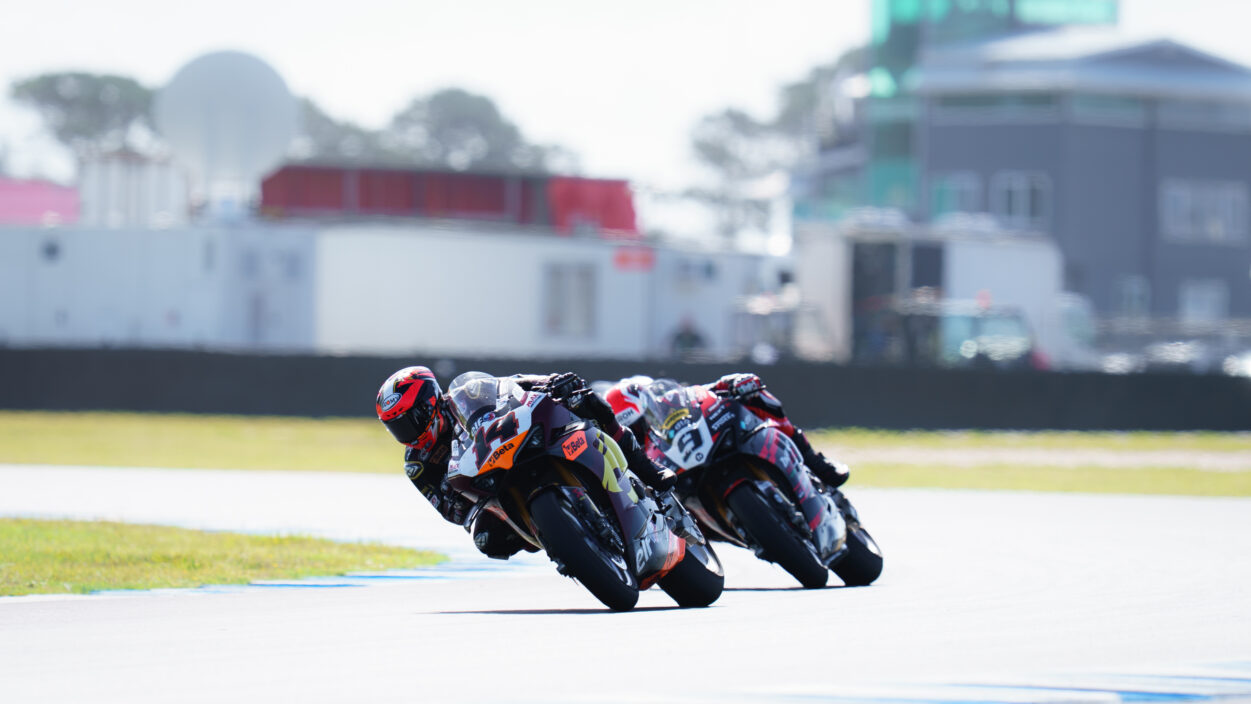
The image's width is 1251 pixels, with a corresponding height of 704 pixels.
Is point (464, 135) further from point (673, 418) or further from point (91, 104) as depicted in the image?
point (673, 418)

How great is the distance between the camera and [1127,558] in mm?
12508

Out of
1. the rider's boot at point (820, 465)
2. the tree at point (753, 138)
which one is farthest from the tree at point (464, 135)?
the rider's boot at point (820, 465)

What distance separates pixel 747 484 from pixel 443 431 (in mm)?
1837

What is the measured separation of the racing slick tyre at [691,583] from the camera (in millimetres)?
9625

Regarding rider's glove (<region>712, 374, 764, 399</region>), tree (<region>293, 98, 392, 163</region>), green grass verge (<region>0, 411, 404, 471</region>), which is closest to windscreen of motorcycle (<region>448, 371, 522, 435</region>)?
rider's glove (<region>712, 374, 764, 399</region>)

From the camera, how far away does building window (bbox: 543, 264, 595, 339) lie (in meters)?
36.9

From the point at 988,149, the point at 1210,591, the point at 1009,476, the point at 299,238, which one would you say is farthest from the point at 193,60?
Result: the point at 1210,591

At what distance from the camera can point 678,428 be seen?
10.7 meters

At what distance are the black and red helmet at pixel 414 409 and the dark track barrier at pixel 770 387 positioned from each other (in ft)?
66.9

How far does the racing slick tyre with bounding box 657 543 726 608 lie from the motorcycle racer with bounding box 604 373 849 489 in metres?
0.90

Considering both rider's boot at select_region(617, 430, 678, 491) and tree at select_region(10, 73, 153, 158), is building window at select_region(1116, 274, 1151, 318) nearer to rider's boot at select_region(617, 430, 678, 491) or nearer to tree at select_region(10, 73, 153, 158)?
rider's boot at select_region(617, 430, 678, 491)

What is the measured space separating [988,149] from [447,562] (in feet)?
162

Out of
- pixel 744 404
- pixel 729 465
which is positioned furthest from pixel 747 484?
pixel 744 404

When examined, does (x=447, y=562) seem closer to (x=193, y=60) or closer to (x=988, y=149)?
(x=193, y=60)
